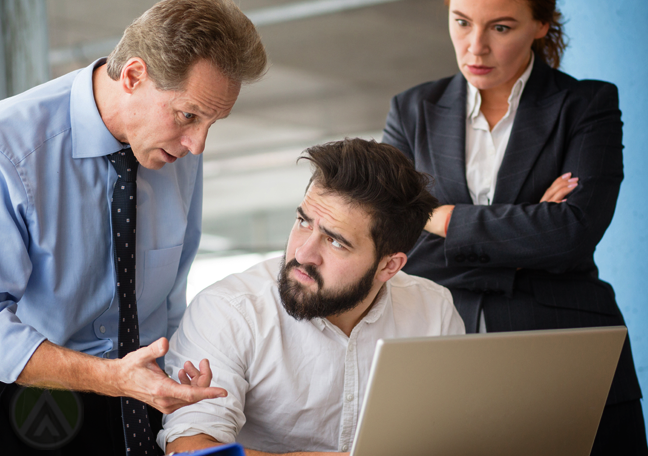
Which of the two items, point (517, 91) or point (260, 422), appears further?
point (517, 91)

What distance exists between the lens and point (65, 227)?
1670 mm

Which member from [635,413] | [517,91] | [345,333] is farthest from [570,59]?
[345,333]

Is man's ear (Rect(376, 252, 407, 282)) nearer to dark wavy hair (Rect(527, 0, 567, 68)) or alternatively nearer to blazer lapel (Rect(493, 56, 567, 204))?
blazer lapel (Rect(493, 56, 567, 204))

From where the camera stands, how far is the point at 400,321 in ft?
6.46

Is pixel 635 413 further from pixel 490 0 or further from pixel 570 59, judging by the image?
pixel 570 59

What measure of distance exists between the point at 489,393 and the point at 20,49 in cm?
284

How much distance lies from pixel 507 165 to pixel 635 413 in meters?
0.79

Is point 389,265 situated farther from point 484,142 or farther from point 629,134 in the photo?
point 629,134

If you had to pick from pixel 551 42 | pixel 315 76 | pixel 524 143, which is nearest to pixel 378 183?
pixel 524 143

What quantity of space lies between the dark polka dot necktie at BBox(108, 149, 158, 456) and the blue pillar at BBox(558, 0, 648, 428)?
225cm

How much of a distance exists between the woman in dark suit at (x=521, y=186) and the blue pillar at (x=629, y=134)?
1045 millimetres

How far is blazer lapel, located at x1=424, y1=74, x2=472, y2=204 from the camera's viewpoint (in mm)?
2098

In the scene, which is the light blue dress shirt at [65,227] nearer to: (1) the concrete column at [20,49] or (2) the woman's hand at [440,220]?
(2) the woman's hand at [440,220]

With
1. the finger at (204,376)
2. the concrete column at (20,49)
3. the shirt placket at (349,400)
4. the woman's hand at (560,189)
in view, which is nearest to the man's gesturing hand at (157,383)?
the finger at (204,376)
